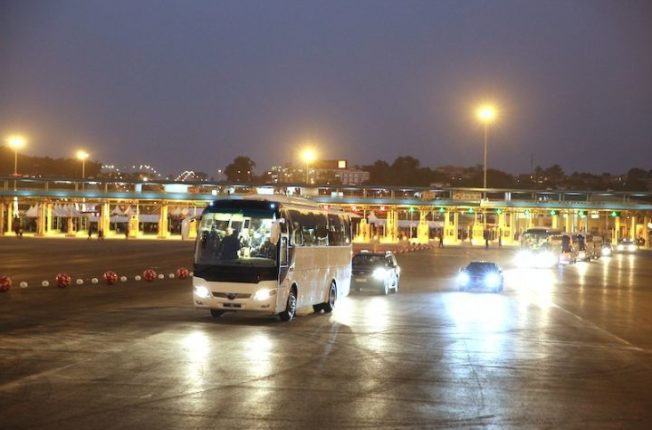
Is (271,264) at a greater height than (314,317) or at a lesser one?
greater

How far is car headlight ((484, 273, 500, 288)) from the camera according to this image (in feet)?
113

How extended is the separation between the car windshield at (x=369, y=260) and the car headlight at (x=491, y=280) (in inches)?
166

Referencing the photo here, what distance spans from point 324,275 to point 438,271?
24.8 meters

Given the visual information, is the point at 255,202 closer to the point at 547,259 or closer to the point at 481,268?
the point at 481,268

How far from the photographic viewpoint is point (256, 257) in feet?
68.7

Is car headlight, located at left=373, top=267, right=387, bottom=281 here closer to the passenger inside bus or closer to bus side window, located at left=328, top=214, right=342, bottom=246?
bus side window, located at left=328, top=214, right=342, bottom=246

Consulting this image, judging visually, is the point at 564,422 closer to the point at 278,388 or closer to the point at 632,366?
the point at 278,388

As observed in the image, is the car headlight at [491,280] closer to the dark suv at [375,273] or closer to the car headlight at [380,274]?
the dark suv at [375,273]

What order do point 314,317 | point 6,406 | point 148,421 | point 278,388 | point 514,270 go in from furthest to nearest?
point 514,270 → point 314,317 → point 278,388 → point 6,406 → point 148,421

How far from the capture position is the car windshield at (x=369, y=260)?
32.5 meters

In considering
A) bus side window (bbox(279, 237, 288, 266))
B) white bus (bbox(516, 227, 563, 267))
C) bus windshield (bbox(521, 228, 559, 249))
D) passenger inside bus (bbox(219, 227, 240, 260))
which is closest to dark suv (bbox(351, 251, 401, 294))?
bus side window (bbox(279, 237, 288, 266))

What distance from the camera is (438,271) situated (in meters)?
48.3

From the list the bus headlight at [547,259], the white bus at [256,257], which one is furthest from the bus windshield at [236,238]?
the bus headlight at [547,259]

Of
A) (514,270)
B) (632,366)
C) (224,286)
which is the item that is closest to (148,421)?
(632,366)
